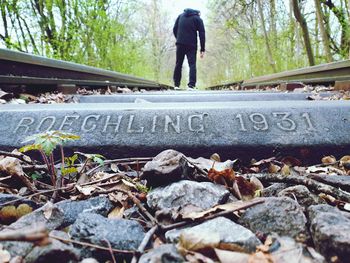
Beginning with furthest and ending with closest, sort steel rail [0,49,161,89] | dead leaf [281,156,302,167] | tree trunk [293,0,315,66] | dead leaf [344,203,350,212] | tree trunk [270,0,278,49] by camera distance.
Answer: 1. tree trunk [270,0,278,49]
2. tree trunk [293,0,315,66]
3. steel rail [0,49,161,89]
4. dead leaf [281,156,302,167]
5. dead leaf [344,203,350,212]

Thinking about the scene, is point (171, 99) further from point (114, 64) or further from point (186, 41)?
point (114, 64)

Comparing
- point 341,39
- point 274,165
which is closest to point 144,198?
point 274,165

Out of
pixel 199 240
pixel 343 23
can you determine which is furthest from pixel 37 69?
pixel 343 23

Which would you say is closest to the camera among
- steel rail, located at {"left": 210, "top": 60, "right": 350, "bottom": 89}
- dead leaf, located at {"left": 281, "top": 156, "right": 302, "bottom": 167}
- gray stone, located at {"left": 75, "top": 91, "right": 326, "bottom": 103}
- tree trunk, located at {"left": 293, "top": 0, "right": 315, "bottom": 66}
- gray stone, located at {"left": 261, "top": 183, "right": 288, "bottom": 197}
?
gray stone, located at {"left": 261, "top": 183, "right": 288, "bottom": 197}

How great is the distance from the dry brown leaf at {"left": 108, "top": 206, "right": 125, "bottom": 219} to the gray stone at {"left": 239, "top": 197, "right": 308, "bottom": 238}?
0.34 m

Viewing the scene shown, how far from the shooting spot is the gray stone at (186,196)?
0.94m

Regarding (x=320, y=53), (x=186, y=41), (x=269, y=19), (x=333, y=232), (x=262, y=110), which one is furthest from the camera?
(x=269, y=19)

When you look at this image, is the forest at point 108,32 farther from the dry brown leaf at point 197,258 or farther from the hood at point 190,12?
the dry brown leaf at point 197,258

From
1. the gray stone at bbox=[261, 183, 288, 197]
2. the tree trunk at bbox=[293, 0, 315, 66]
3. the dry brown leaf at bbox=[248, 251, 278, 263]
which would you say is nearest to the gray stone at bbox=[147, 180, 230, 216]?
the gray stone at bbox=[261, 183, 288, 197]

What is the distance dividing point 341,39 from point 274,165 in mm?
10269

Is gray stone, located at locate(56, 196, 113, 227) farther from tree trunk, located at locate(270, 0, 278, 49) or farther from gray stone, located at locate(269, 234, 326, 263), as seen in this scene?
tree trunk, located at locate(270, 0, 278, 49)

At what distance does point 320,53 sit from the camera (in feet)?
39.1

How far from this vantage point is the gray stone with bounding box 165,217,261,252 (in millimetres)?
715

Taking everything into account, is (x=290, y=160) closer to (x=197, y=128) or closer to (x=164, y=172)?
(x=197, y=128)
